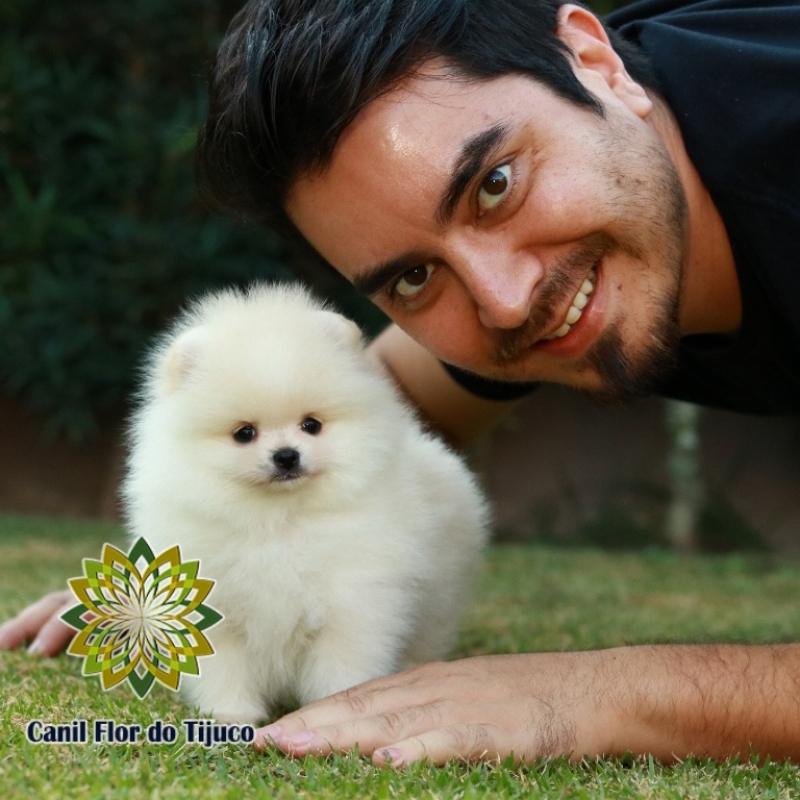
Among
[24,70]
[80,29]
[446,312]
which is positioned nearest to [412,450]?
[446,312]

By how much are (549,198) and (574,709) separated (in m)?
1.00

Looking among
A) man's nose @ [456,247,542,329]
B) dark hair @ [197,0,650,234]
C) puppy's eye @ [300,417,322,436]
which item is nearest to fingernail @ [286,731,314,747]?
puppy's eye @ [300,417,322,436]

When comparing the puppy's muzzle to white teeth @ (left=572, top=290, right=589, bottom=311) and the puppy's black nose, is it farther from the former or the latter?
white teeth @ (left=572, top=290, right=589, bottom=311)

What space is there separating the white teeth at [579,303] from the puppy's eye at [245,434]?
71 cm

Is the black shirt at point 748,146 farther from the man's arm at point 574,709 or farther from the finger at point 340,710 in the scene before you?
the finger at point 340,710

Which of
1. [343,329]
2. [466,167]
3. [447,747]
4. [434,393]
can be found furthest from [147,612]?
[434,393]

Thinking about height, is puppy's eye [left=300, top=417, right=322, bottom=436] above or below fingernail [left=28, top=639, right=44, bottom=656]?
above

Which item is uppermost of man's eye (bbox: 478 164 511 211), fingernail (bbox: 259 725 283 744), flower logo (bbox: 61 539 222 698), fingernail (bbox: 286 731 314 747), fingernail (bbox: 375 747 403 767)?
man's eye (bbox: 478 164 511 211)

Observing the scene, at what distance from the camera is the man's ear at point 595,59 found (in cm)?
224

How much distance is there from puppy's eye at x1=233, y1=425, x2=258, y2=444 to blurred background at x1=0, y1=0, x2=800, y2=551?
3684 mm

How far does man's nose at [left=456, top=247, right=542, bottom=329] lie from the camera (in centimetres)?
196

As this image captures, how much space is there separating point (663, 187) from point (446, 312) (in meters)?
0.55

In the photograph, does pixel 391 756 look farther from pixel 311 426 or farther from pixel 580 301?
pixel 580 301

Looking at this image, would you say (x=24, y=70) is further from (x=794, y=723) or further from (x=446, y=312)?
Result: (x=794, y=723)
